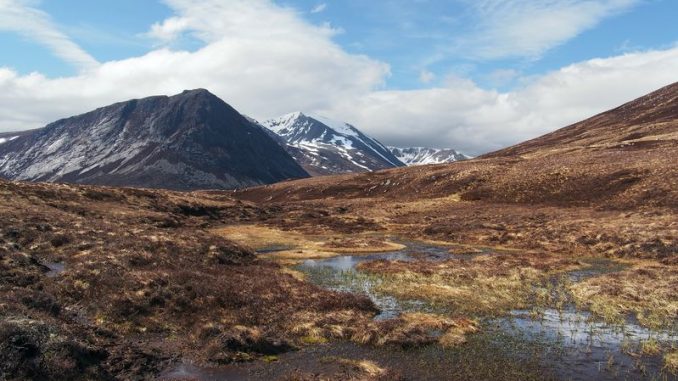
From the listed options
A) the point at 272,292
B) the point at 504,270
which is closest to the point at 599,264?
the point at 504,270

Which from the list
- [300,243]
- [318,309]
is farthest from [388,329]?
[300,243]

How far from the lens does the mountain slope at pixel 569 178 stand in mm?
89812

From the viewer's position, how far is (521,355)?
72.0 feet

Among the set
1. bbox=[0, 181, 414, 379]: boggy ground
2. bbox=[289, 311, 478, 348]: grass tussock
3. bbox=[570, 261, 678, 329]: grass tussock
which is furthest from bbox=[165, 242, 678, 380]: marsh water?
bbox=[0, 181, 414, 379]: boggy ground

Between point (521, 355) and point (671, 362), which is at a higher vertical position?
point (671, 362)

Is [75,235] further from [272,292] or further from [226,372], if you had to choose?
[226,372]

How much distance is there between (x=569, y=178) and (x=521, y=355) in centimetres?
9520

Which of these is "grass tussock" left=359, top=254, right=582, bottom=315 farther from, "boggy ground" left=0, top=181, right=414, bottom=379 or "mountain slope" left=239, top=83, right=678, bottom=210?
"mountain slope" left=239, top=83, right=678, bottom=210

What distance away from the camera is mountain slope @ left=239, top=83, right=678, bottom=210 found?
295 ft

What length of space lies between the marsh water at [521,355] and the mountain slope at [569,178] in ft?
199

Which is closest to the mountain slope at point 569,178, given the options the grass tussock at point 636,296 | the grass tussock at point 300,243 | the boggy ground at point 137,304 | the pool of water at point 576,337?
the grass tussock at point 636,296

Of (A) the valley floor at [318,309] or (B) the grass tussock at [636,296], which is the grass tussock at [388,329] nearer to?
(A) the valley floor at [318,309]

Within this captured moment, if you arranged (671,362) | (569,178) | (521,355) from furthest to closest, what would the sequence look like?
(569,178) < (521,355) < (671,362)

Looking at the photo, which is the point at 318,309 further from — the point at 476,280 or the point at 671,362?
the point at 671,362
